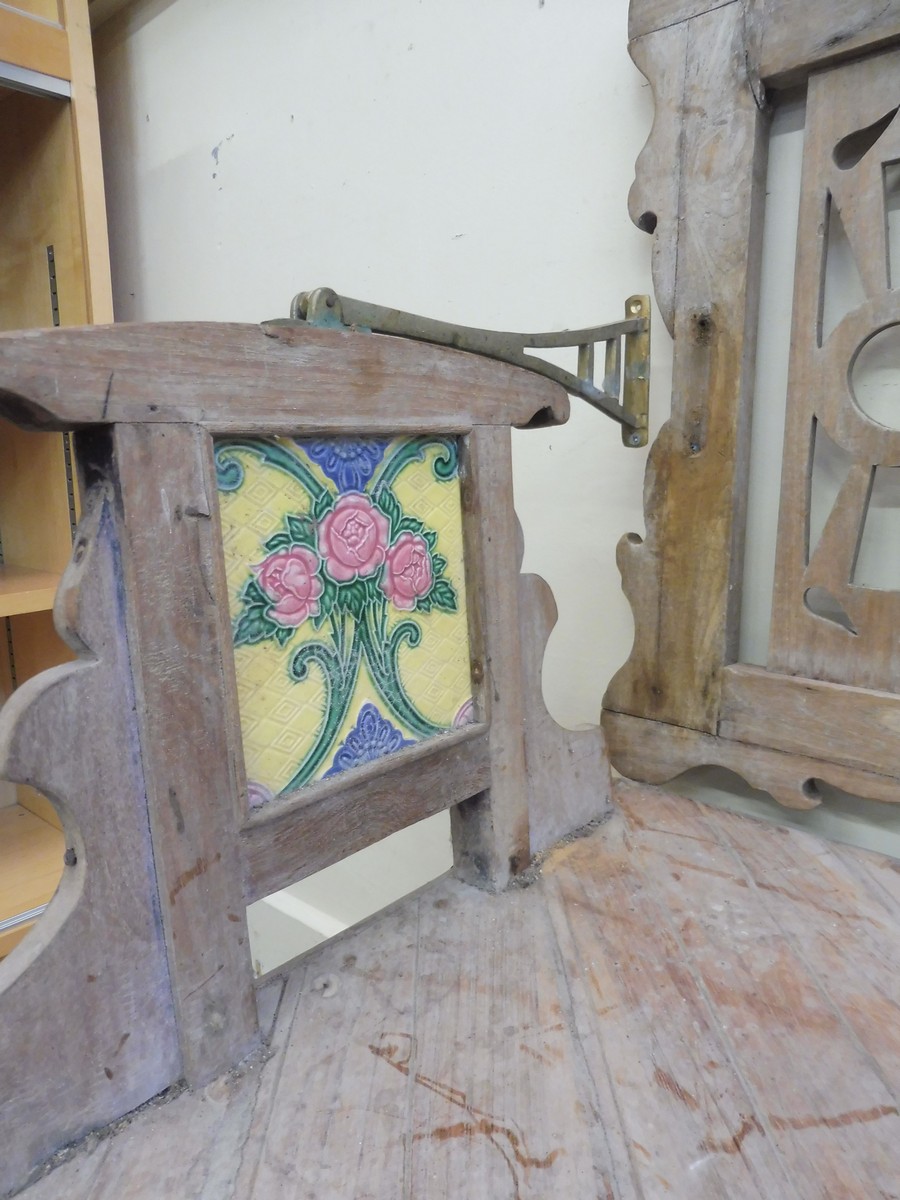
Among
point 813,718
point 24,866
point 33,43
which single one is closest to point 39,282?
point 33,43

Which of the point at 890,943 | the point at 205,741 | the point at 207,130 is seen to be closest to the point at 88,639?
the point at 205,741

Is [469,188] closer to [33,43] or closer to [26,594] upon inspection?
[33,43]

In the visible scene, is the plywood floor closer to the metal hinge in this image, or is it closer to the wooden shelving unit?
the metal hinge

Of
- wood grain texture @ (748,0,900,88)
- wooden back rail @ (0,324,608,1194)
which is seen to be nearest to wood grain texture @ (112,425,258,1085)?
wooden back rail @ (0,324,608,1194)

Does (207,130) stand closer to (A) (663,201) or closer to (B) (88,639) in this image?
(A) (663,201)

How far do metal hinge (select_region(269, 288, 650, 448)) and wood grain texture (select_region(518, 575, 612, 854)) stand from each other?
193mm

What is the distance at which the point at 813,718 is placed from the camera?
0.78 m

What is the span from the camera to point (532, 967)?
591mm

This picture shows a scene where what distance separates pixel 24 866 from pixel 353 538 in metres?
0.93

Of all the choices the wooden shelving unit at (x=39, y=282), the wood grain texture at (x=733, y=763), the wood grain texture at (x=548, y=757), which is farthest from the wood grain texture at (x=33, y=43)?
the wood grain texture at (x=733, y=763)

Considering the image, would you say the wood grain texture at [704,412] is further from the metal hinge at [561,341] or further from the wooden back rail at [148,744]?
the wooden back rail at [148,744]

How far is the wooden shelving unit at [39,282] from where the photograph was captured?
1120 mm

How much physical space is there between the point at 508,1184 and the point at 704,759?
0.51 metres

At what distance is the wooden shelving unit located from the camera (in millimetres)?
1120
